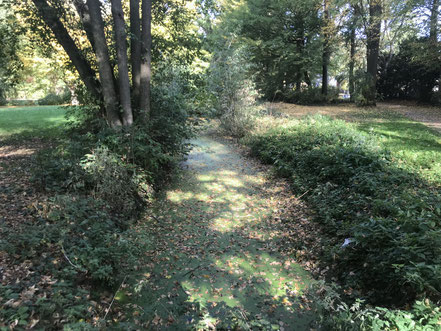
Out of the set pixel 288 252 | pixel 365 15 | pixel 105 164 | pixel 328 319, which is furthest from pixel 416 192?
pixel 365 15

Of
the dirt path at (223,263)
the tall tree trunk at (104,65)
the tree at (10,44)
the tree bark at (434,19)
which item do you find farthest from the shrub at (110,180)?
the tree bark at (434,19)

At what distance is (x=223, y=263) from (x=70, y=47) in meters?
5.58

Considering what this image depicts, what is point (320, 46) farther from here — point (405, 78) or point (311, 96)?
point (405, 78)

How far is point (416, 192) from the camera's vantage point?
4.32m

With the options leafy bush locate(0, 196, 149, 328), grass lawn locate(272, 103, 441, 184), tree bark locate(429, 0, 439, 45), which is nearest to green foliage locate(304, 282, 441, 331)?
leafy bush locate(0, 196, 149, 328)

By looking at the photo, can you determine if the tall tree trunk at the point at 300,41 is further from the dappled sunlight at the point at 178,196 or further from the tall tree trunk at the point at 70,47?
the tall tree trunk at the point at 70,47

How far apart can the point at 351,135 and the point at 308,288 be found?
5.18 meters

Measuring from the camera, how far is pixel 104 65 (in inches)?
233

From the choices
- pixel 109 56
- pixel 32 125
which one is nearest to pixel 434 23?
pixel 109 56

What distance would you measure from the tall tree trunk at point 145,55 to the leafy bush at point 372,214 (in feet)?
12.5

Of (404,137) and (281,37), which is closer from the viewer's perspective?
(404,137)

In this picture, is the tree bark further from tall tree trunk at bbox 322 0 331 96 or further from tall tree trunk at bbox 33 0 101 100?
tall tree trunk at bbox 33 0 101 100

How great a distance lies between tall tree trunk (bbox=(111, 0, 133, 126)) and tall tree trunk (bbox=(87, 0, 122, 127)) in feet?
0.58

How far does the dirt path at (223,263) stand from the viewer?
3.22 metres
